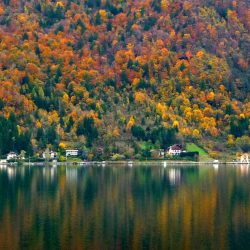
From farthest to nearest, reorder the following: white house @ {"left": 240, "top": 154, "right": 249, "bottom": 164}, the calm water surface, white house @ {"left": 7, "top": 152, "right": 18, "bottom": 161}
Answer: white house @ {"left": 240, "top": 154, "right": 249, "bottom": 164}, white house @ {"left": 7, "top": 152, "right": 18, "bottom": 161}, the calm water surface

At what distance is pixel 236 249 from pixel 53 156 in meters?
128

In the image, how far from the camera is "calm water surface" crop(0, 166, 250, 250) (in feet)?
204

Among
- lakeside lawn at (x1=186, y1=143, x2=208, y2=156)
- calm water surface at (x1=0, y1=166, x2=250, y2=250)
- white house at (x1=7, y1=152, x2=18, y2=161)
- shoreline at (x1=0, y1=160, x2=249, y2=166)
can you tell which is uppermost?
lakeside lawn at (x1=186, y1=143, x2=208, y2=156)

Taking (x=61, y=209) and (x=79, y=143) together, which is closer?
(x=61, y=209)

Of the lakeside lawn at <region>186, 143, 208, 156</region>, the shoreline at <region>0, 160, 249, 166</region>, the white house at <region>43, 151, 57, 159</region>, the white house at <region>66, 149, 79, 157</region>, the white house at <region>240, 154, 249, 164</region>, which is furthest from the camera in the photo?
the lakeside lawn at <region>186, 143, 208, 156</region>

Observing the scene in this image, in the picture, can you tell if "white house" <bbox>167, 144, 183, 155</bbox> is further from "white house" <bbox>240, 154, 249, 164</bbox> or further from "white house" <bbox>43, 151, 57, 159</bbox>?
"white house" <bbox>43, 151, 57, 159</bbox>

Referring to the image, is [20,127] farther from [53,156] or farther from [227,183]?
[227,183]

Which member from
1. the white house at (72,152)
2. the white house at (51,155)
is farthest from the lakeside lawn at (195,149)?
the white house at (51,155)

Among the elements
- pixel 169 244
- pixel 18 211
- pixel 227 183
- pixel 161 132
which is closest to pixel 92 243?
pixel 169 244

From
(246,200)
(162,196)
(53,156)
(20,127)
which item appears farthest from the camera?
(20,127)

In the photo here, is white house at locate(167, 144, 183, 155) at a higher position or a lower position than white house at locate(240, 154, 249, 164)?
higher

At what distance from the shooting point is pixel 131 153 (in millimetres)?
187625

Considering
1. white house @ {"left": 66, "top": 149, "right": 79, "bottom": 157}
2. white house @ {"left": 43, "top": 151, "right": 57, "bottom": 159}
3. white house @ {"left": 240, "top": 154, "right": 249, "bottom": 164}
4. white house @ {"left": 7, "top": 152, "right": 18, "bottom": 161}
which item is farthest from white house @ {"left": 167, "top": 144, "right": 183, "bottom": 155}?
white house @ {"left": 7, "top": 152, "right": 18, "bottom": 161}

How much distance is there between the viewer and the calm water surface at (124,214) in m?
62.2
